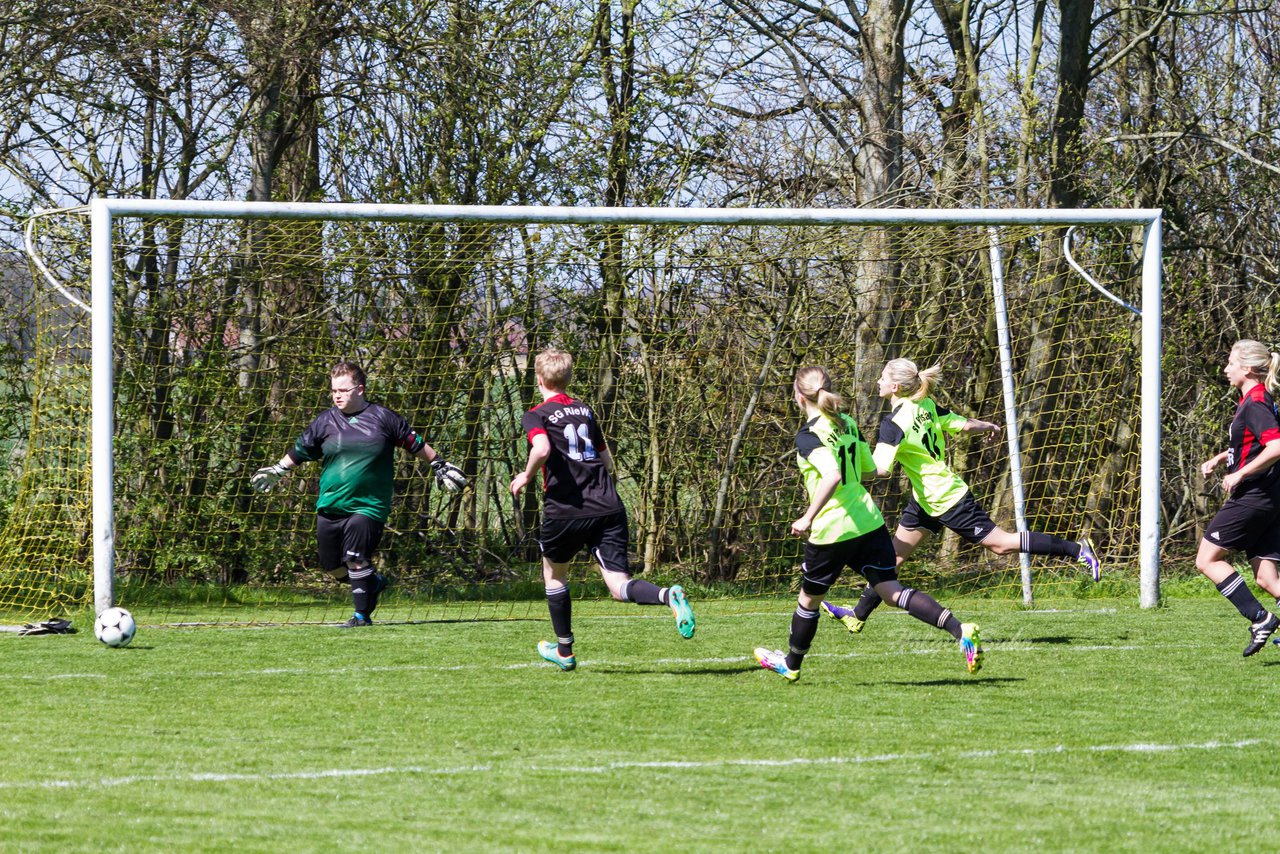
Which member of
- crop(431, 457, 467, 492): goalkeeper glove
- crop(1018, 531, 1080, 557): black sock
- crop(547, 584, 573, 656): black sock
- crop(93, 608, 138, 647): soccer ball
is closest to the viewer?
crop(547, 584, 573, 656): black sock

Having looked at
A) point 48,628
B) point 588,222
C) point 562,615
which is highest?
point 588,222

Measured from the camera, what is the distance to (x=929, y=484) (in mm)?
8383

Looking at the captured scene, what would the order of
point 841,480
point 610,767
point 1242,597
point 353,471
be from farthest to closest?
point 353,471
point 1242,597
point 841,480
point 610,767

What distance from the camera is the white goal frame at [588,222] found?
8.87 metres

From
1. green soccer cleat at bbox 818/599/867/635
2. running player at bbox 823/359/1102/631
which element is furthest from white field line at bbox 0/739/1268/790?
green soccer cleat at bbox 818/599/867/635

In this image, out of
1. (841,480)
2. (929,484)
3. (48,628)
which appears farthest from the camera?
(48,628)

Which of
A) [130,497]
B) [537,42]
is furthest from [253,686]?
[537,42]

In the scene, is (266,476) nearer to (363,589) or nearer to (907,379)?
(363,589)

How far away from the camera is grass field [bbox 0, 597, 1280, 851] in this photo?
399 cm

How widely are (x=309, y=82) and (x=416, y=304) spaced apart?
2.70m

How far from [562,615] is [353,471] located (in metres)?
2.48

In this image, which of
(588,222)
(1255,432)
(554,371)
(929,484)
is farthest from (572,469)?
(1255,432)

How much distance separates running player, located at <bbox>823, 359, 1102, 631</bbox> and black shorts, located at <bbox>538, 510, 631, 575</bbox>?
1693 millimetres

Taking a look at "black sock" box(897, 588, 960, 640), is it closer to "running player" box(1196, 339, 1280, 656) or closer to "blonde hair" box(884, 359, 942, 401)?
"blonde hair" box(884, 359, 942, 401)
